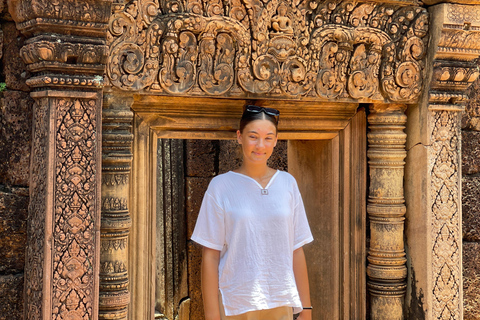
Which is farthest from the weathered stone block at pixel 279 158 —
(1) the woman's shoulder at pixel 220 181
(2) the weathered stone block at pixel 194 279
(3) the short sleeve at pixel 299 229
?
(1) the woman's shoulder at pixel 220 181

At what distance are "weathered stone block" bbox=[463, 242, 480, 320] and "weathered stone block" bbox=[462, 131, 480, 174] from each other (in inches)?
17.9

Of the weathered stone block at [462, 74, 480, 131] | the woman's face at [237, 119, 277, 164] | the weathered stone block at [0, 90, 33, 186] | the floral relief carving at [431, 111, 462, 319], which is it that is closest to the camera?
the weathered stone block at [0, 90, 33, 186]

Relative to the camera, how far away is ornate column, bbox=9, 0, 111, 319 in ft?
9.16

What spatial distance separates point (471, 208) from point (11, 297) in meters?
2.64

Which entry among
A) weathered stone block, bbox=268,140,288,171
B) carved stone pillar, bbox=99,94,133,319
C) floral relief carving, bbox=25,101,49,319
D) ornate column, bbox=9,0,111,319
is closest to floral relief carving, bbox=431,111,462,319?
carved stone pillar, bbox=99,94,133,319

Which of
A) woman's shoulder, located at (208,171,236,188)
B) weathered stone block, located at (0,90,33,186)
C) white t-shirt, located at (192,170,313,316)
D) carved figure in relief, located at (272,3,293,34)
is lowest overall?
white t-shirt, located at (192,170,313,316)

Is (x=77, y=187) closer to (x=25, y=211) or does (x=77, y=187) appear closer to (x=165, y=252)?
(x=25, y=211)

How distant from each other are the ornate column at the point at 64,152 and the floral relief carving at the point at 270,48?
175 mm

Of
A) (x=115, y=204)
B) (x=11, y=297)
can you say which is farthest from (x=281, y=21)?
(x=11, y=297)

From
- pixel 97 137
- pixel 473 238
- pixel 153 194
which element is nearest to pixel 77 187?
pixel 97 137

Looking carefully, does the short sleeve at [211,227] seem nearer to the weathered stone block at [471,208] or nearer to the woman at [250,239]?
the woman at [250,239]

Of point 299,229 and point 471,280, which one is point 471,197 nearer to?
point 471,280

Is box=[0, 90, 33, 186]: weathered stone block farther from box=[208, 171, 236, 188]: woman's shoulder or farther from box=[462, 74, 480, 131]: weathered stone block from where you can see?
box=[462, 74, 480, 131]: weathered stone block

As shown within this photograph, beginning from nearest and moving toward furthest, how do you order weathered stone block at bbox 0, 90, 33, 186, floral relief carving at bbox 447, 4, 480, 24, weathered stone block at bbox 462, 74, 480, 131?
weathered stone block at bbox 0, 90, 33, 186 < floral relief carving at bbox 447, 4, 480, 24 < weathered stone block at bbox 462, 74, 480, 131
